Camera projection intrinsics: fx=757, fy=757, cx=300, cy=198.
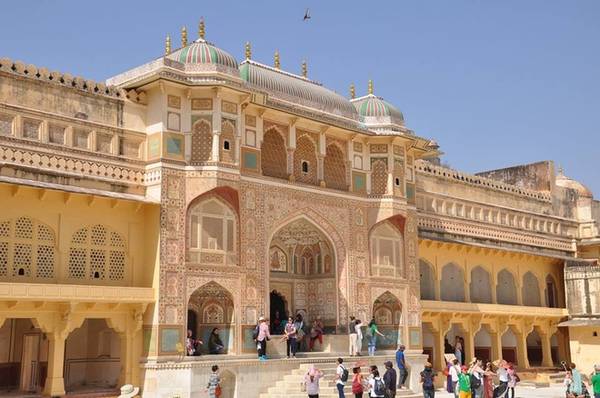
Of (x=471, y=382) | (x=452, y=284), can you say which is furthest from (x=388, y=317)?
(x=471, y=382)

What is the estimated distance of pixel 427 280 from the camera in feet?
86.1

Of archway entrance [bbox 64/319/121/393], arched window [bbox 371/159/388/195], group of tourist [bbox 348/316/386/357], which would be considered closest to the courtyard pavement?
group of tourist [bbox 348/316/386/357]

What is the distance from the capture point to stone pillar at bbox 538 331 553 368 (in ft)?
98.1

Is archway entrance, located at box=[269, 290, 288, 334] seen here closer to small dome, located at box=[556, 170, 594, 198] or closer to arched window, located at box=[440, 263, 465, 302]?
arched window, located at box=[440, 263, 465, 302]

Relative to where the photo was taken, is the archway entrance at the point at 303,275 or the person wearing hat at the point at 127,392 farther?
the archway entrance at the point at 303,275

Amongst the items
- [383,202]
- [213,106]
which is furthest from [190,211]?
[383,202]

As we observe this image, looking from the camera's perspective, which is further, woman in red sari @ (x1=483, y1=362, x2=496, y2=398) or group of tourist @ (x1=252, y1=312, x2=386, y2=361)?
group of tourist @ (x1=252, y1=312, x2=386, y2=361)

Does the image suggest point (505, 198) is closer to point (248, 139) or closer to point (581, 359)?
point (581, 359)

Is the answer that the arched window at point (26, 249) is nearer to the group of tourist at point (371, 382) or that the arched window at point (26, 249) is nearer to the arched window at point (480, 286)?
the group of tourist at point (371, 382)

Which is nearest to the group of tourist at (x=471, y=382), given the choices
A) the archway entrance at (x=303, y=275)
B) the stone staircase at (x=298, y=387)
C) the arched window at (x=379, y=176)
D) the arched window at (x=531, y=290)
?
the stone staircase at (x=298, y=387)

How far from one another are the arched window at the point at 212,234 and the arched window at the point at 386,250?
5218mm

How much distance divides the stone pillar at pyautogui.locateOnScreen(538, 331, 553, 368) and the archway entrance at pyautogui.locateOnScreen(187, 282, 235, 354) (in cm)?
1630

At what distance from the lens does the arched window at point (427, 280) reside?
2606cm

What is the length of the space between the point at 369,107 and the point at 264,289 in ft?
23.8
